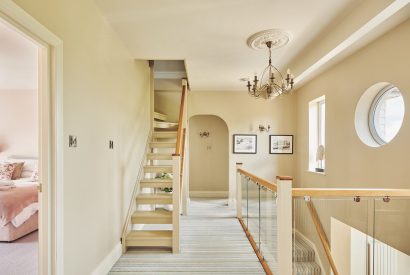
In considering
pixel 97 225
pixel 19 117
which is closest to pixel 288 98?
pixel 97 225

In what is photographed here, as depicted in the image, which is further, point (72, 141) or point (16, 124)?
point (16, 124)

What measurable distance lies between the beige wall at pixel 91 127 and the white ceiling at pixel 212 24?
0.87 feet

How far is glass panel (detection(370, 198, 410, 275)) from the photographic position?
2.51m

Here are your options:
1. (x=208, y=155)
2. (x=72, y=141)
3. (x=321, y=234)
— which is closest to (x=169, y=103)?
(x=208, y=155)

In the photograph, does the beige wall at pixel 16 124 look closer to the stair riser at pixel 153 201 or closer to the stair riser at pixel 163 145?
the stair riser at pixel 163 145

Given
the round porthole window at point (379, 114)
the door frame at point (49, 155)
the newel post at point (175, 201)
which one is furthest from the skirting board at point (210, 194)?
the door frame at point (49, 155)

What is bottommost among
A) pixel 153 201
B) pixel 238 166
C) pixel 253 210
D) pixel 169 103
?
pixel 253 210

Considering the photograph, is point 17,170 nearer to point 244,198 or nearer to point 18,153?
point 18,153

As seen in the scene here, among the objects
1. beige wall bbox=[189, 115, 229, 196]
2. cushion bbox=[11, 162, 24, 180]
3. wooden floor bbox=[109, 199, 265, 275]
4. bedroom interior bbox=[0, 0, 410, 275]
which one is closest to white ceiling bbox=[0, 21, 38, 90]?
bedroom interior bbox=[0, 0, 410, 275]

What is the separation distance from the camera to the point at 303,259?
2605 mm

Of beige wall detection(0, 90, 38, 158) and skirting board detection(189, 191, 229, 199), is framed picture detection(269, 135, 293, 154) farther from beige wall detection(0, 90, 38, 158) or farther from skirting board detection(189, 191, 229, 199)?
beige wall detection(0, 90, 38, 158)

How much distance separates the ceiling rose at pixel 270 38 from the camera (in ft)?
9.94

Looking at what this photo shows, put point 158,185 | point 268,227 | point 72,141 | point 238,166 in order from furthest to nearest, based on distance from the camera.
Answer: point 238,166 → point 158,185 → point 268,227 → point 72,141

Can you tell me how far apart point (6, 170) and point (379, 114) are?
22.2 feet
